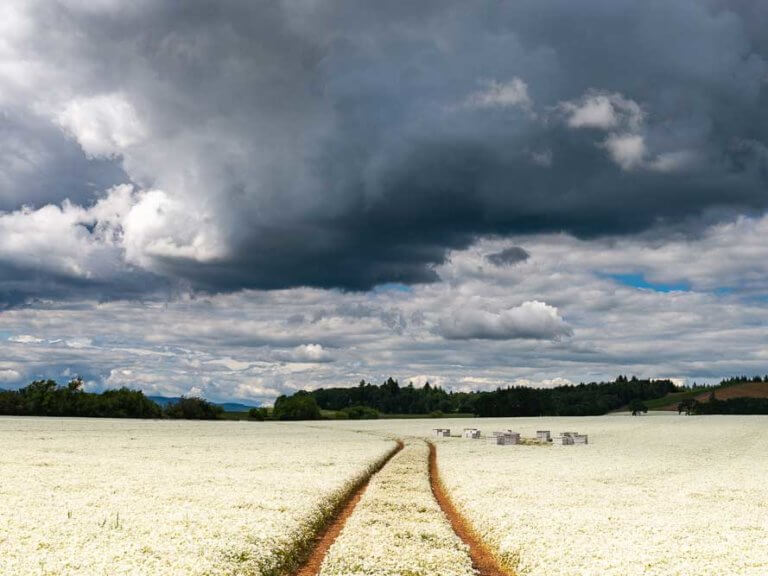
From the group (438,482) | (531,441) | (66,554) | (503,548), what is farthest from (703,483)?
(531,441)

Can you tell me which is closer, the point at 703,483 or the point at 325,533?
the point at 325,533

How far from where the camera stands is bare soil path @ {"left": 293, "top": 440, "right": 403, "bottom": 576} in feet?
67.9

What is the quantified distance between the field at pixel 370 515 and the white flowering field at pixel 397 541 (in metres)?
0.08

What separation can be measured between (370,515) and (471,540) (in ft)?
15.4

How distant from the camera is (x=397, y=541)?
2269 centimetres

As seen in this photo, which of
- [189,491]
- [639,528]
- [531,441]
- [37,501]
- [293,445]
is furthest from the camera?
[531,441]

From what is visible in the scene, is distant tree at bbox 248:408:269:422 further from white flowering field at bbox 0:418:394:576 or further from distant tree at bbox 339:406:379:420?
white flowering field at bbox 0:418:394:576

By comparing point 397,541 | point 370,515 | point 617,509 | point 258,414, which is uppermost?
point 397,541

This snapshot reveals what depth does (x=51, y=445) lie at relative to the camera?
62469 millimetres

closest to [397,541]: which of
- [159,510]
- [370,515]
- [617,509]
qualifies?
[370,515]

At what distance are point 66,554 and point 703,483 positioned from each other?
37494mm

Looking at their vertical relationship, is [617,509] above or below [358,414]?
above

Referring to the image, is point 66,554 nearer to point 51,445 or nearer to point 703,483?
point 703,483

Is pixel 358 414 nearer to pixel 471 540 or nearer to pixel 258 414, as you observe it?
pixel 258 414
